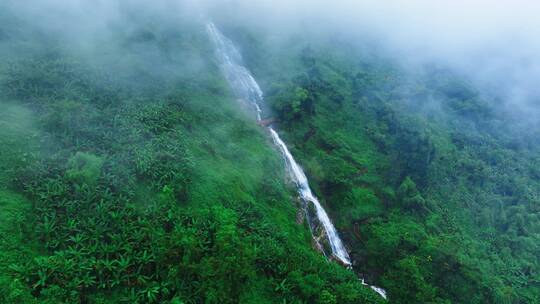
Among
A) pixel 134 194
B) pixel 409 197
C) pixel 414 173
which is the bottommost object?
pixel 134 194

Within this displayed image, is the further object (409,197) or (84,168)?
(409,197)

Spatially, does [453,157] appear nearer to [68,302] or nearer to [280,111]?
[280,111]

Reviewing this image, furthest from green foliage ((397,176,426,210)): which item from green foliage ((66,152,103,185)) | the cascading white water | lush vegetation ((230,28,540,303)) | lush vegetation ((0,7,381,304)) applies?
green foliage ((66,152,103,185))

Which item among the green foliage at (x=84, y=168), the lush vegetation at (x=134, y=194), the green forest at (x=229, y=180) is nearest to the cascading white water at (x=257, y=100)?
the green forest at (x=229, y=180)

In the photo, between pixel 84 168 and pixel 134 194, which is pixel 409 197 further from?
pixel 84 168

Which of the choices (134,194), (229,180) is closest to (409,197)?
(229,180)

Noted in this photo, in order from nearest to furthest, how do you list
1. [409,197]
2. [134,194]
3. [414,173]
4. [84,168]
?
[84,168] < [134,194] < [409,197] < [414,173]

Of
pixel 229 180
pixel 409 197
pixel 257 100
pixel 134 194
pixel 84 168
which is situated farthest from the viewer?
pixel 257 100

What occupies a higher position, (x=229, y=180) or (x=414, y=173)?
(x=414, y=173)
